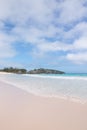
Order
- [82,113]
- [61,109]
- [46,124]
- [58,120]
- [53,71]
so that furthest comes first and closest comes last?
[53,71] < [61,109] < [82,113] < [58,120] < [46,124]

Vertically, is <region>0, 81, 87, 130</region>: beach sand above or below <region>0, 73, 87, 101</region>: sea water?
below

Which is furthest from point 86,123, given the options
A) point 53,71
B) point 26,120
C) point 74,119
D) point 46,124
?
point 53,71

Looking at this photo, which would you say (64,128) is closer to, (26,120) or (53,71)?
(26,120)

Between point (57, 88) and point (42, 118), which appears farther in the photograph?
point (57, 88)

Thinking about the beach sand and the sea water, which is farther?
Result: the sea water

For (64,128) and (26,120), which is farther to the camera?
(26,120)

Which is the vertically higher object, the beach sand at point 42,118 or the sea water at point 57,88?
the sea water at point 57,88

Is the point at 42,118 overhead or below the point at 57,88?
below

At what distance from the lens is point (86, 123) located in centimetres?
387

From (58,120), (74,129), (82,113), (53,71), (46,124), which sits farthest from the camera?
(53,71)

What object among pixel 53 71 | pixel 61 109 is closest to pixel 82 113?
pixel 61 109

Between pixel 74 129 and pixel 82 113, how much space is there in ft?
3.90

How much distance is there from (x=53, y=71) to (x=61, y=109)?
6951cm

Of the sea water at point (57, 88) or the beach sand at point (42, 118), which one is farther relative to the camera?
the sea water at point (57, 88)
